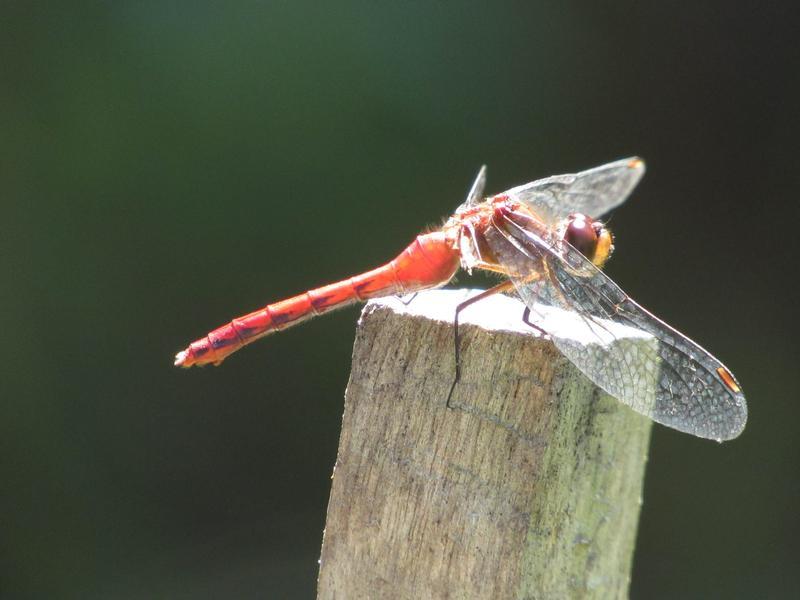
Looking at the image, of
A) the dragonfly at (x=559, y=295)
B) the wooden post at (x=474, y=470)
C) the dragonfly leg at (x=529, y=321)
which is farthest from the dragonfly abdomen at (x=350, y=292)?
the wooden post at (x=474, y=470)

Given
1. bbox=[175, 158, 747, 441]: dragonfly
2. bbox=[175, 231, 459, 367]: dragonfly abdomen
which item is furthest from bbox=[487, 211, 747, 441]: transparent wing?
bbox=[175, 231, 459, 367]: dragonfly abdomen

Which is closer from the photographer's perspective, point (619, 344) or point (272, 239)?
point (619, 344)

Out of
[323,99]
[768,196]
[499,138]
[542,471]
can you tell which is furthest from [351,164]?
[542,471]

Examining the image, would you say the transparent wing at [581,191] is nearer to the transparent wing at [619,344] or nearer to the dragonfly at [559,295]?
the dragonfly at [559,295]

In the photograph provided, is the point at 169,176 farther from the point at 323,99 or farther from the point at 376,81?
the point at 376,81

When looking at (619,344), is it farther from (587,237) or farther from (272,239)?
(272,239)

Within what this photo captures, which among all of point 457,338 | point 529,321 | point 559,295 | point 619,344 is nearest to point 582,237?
point 559,295

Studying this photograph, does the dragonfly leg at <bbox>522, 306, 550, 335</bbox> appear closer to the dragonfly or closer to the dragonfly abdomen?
the dragonfly

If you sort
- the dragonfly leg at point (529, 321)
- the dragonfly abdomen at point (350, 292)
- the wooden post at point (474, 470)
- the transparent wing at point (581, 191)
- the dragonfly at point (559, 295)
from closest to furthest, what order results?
the wooden post at point (474, 470) < the dragonfly leg at point (529, 321) < the dragonfly at point (559, 295) < the dragonfly abdomen at point (350, 292) < the transparent wing at point (581, 191)
